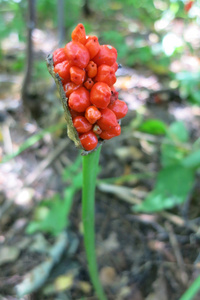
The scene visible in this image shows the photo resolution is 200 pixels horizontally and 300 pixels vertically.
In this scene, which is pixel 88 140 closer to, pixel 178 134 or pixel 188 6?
pixel 178 134

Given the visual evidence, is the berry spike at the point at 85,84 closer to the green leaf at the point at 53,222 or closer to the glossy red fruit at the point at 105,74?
the glossy red fruit at the point at 105,74

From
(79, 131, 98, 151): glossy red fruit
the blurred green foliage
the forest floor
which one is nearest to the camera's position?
(79, 131, 98, 151): glossy red fruit

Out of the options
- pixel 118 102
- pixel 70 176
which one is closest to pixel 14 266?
pixel 70 176

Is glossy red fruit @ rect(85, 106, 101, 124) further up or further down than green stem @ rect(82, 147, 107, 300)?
further up

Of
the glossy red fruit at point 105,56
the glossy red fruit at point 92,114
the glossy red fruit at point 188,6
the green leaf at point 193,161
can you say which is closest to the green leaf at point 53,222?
the green leaf at point 193,161

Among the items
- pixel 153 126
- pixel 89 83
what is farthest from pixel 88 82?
pixel 153 126

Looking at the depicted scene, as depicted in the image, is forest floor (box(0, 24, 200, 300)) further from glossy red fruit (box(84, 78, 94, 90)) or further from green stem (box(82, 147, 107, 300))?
glossy red fruit (box(84, 78, 94, 90))

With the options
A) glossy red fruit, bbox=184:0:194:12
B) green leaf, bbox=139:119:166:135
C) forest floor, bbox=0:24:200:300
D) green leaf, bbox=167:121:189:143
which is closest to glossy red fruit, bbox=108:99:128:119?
forest floor, bbox=0:24:200:300

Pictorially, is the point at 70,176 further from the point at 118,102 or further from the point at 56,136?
the point at 118,102
